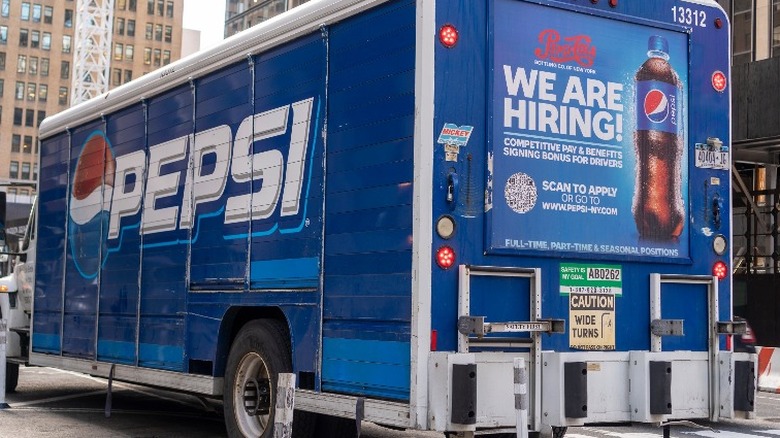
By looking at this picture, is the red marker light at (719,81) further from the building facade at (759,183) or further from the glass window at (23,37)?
the glass window at (23,37)

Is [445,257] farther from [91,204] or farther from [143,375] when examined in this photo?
[91,204]

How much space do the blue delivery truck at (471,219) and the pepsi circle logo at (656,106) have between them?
0.07 ft

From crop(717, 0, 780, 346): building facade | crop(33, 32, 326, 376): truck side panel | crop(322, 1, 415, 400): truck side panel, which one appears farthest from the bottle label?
crop(717, 0, 780, 346): building facade

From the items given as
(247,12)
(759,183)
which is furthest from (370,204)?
(247,12)

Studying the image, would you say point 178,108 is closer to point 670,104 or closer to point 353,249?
point 353,249

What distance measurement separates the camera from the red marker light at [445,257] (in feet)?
24.0

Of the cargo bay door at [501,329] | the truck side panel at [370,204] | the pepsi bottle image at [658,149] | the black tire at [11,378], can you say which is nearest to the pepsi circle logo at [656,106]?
the pepsi bottle image at [658,149]

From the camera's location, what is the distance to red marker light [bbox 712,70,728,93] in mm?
8750

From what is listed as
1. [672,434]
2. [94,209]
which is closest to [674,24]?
[672,434]

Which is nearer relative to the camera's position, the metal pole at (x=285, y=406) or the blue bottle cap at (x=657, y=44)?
the metal pole at (x=285, y=406)

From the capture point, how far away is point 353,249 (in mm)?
7953

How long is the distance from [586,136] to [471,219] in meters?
1.18

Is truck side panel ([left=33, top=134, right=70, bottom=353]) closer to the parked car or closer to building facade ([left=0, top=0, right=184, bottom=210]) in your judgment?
the parked car

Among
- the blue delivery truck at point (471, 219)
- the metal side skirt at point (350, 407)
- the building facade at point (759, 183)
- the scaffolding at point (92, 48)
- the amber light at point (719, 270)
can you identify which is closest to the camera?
the metal side skirt at point (350, 407)
